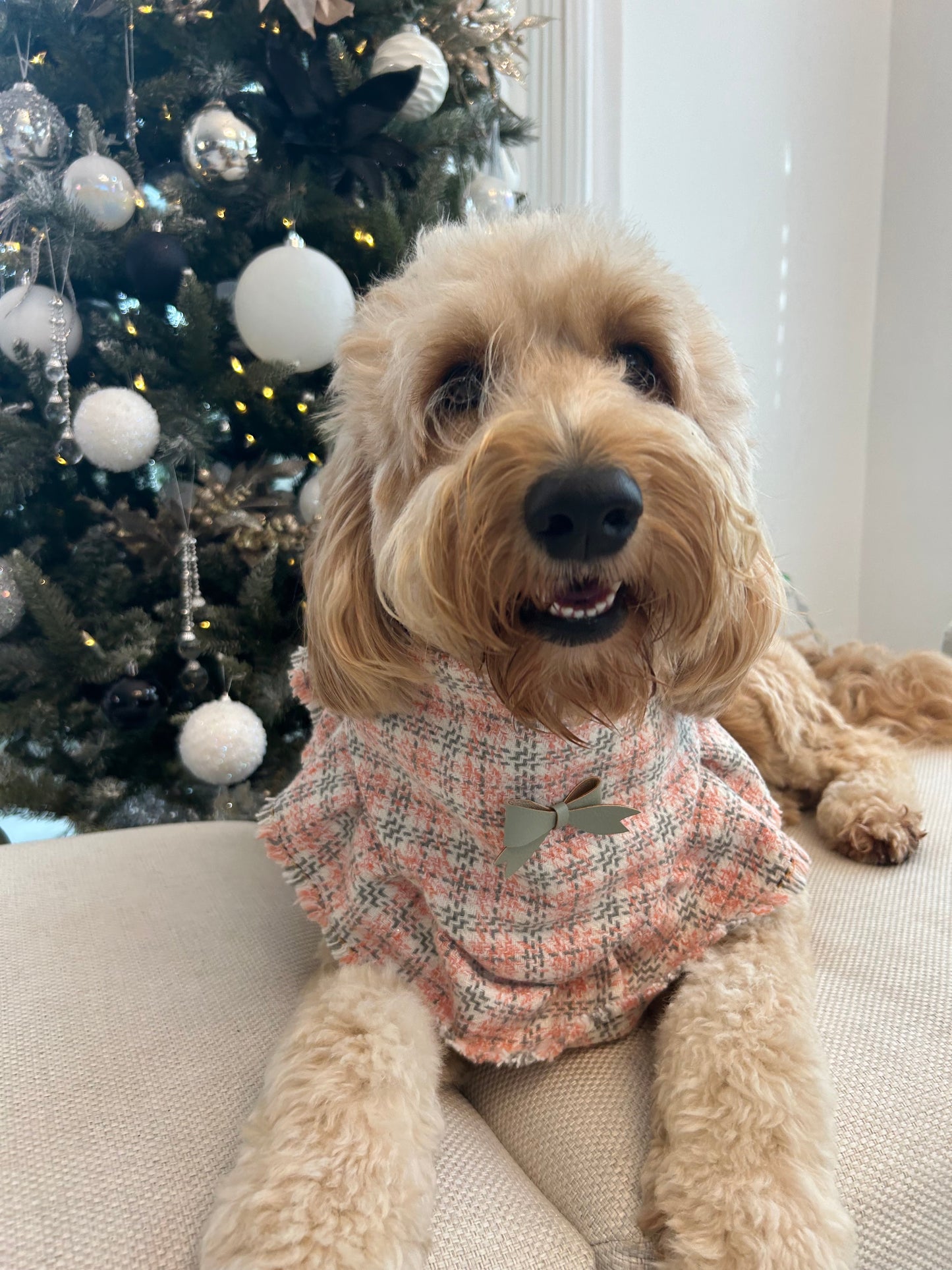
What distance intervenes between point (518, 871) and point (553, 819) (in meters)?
0.08

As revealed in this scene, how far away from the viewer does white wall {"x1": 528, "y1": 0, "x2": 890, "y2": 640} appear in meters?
2.82

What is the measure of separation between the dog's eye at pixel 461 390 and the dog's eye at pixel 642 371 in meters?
0.18

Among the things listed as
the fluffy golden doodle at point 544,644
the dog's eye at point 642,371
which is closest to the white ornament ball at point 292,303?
the fluffy golden doodle at point 544,644

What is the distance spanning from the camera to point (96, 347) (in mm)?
1941

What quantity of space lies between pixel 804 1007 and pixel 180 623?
1.60m

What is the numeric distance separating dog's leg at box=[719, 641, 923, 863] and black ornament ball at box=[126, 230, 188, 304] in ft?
4.98

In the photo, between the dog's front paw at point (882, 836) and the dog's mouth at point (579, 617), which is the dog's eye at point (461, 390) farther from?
the dog's front paw at point (882, 836)

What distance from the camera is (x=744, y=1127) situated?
2.68 ft

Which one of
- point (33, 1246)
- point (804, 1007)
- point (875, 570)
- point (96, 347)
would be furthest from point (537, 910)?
point (875, 570)

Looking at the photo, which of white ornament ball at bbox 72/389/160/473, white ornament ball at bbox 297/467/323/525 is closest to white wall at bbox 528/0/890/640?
white ornament ball at bbox 297/467/323/525

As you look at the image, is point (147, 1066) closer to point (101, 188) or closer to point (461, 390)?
point (461, 390)

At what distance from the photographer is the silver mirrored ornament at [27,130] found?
1.74m

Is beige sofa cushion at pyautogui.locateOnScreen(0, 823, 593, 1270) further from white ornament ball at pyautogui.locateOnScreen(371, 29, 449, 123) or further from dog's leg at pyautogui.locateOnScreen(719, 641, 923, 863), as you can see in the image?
white ornament ball at pyautogui.locateOnScreen(371, 29, 449, 123)

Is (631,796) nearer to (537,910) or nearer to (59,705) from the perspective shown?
(537,910)
